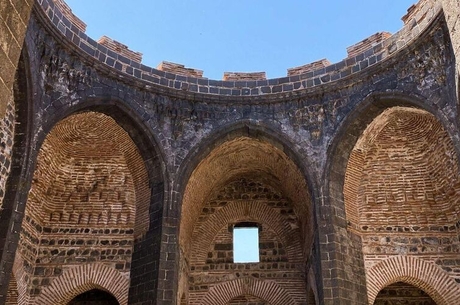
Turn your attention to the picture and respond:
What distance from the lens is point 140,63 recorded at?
10.1m

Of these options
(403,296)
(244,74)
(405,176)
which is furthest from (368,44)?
(403,296)

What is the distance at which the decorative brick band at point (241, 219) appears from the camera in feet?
37.2

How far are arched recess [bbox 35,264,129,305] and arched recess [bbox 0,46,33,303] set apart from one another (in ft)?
10.7

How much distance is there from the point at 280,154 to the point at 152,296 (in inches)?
147

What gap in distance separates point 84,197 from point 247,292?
4.01m

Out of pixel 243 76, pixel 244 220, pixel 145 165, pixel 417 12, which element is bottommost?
pixel 244 220

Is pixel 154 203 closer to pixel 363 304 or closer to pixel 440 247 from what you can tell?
pixel 363 304

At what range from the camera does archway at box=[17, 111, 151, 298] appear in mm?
10141

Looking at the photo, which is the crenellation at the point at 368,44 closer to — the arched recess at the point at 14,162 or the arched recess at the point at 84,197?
the arched recess at the point at 84,197

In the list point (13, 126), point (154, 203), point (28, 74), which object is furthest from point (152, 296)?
point (28, 74)

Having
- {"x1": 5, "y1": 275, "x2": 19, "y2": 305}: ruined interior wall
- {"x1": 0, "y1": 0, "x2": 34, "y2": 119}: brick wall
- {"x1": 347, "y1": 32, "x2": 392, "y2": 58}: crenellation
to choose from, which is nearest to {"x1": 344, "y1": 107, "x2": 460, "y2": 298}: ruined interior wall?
{"x1": 347, "y1": 32, "x2": 392, "y2": 58}: crenellation

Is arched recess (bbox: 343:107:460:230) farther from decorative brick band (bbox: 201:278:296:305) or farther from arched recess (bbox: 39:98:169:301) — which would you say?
arched recess (bbox: 39:98:169:301)

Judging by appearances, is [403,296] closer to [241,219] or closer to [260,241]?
[260,241]

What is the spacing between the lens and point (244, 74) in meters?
10.8
